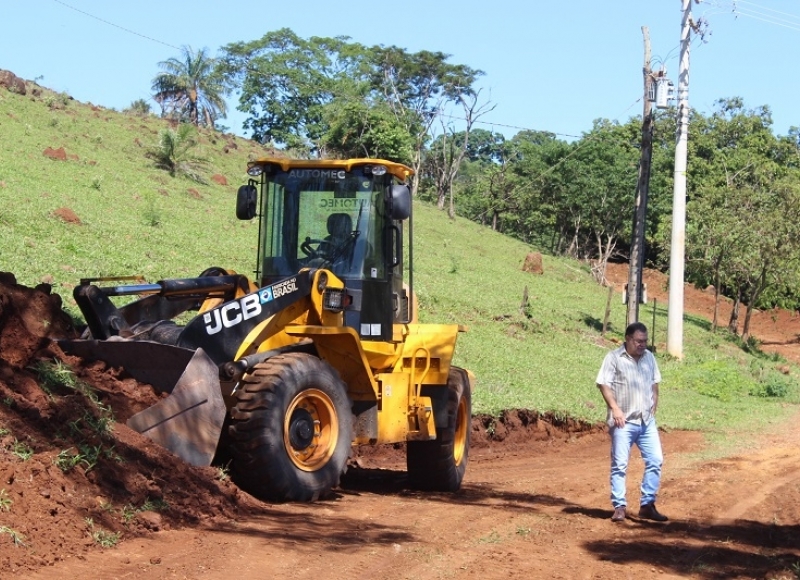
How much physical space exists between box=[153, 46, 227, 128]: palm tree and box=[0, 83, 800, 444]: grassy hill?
7263mm

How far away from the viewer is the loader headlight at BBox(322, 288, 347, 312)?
10.1 meters

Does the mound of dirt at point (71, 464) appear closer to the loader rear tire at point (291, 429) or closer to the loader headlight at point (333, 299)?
the loader rear tire at point (291, 429)

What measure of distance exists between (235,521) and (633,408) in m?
3.80

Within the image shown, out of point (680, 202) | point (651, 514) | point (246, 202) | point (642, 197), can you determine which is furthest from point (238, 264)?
point (651, 514)

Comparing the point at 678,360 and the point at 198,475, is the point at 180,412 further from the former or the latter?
the point at 678,360

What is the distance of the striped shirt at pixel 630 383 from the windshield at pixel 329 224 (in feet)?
8.07

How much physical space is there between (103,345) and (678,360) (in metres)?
24.2

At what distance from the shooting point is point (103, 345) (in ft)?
30.1

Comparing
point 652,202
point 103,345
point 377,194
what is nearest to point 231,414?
point 103,345

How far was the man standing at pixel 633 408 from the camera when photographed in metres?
9.80

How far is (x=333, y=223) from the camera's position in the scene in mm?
10594

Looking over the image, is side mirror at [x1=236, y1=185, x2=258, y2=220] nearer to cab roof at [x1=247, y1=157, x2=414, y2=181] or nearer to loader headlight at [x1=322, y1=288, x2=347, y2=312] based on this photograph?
cab roof at [x1=247, y1=157, x2=414, y2=181]

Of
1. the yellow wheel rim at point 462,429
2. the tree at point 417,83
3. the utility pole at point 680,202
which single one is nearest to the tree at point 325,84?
the tree at point 417,83

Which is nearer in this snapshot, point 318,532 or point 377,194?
point 318,532
